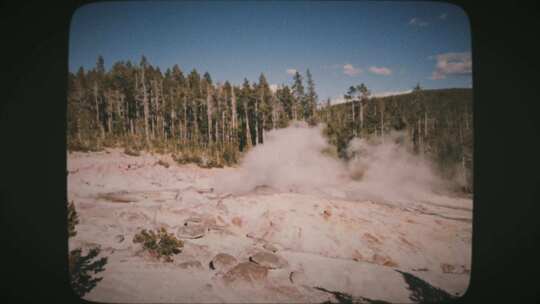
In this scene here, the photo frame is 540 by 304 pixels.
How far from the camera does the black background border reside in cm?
182

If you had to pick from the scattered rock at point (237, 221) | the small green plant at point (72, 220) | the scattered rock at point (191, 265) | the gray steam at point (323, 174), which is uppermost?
the gray steam at point (323, 174)

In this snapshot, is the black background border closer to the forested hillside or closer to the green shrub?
the forested hillside

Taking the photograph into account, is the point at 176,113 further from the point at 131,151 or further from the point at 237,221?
the point at 237,221

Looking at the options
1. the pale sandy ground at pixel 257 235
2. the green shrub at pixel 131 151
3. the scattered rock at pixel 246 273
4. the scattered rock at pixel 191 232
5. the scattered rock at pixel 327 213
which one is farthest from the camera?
the green shrub at pixel 131 151

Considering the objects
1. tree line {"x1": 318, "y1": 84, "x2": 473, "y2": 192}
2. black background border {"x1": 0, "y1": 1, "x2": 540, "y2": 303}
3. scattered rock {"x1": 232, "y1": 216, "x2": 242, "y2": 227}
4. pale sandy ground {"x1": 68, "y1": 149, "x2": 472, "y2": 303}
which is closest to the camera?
black background border {"x1": 0, "y1": 1, "x2": 540, "y2": 303}

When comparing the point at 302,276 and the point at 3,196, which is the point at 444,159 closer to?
the point at 302,276

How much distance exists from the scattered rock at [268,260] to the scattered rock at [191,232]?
0.71 metres

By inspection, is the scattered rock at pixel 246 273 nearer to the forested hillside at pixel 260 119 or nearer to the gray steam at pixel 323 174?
the gray steam at pixel 323 174

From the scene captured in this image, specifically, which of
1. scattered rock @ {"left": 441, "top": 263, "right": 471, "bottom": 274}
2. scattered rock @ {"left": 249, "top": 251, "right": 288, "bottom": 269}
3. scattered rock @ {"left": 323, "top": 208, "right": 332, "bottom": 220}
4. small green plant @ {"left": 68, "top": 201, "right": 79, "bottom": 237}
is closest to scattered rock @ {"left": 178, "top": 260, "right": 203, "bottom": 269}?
scattered rock @ {"left": 249, "top": 251, "right": 288, "bottom": 269}

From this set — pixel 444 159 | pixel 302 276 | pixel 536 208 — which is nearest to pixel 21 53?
pixel 302 276

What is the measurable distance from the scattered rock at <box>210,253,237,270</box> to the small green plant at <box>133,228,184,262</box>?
44 cm

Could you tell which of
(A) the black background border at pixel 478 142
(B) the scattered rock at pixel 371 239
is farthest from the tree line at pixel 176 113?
(B) the scattered rock at pixel 371 239

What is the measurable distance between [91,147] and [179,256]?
1723mm

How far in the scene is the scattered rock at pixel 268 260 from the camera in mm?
2397
